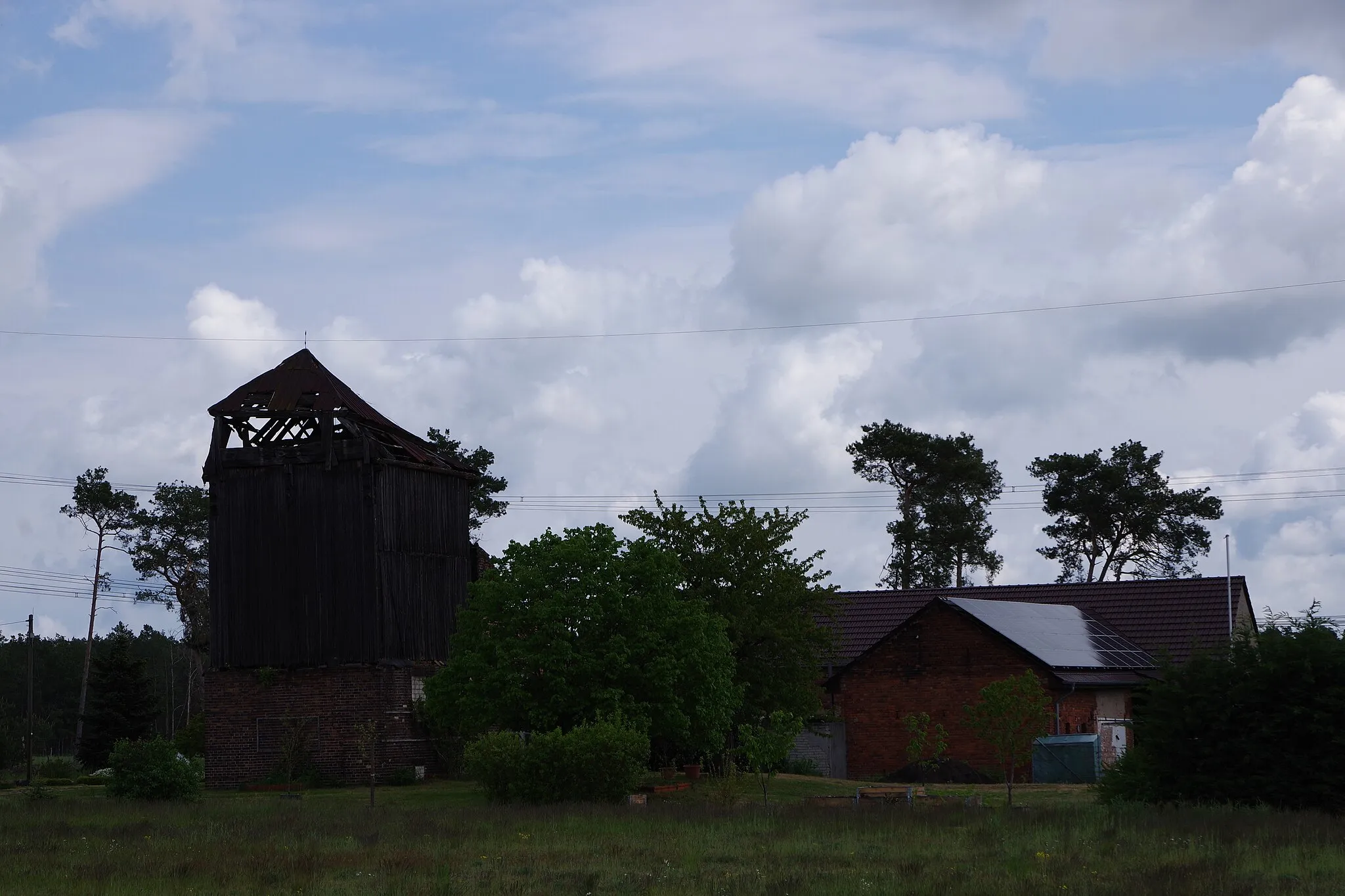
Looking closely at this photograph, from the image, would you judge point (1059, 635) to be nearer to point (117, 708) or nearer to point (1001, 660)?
point (1001, 660)

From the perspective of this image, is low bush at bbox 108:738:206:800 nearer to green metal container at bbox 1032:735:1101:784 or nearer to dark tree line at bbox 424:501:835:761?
dark tree line at bbox 424:501:835:761

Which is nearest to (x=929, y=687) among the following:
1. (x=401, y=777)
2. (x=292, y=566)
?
(x=401, y=777)

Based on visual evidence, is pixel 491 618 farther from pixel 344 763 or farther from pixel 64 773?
pixel 64 773

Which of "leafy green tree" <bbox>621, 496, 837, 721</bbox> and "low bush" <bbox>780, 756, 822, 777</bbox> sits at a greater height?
"leafy green tree" <bbox>621, 496, 837, 721</bbox>

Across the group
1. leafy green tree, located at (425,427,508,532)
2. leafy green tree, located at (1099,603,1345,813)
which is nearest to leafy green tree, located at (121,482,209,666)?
leafy green tree, located at (425,427,508,532)

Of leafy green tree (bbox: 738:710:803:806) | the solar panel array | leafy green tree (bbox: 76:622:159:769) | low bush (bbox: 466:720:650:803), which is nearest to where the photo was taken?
leafy green tree (bbox: 738:710:803:806)

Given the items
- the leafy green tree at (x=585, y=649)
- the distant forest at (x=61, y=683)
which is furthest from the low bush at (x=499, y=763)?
the distant forest at (x=61, y=683)

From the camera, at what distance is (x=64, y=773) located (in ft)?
184

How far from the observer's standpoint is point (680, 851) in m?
22.1

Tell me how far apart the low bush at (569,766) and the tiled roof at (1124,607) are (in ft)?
53.6

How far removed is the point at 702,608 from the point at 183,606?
46860mm

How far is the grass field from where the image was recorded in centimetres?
1809

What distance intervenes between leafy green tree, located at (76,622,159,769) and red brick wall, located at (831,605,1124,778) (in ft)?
94.3

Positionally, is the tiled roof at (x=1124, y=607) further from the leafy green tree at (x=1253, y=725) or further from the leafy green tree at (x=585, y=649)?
the leafy green tree at (x=1253, y=725)
